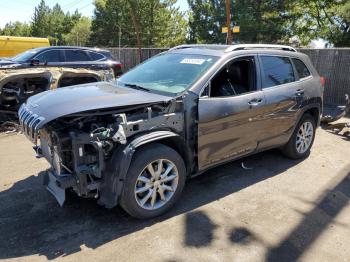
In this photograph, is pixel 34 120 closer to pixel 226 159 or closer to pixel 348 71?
pixel 226 159

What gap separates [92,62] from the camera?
10398mm

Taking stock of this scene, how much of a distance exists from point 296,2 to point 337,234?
31.1 m

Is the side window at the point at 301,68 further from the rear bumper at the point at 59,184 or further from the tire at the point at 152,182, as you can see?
the rear bumper at the point at 59,184

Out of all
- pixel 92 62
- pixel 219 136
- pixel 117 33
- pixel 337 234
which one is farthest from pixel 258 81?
pixel 117 33

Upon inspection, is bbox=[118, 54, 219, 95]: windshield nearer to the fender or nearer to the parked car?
the fender

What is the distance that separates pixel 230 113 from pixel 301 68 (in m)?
1.99

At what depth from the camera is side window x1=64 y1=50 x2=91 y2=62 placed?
1025 cm

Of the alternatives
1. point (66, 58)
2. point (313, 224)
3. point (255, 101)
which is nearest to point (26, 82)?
point (66, 58)

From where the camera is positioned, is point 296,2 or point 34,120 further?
point 296,2

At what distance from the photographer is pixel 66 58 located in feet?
33.4

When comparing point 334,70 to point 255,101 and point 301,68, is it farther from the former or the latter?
point 255,101

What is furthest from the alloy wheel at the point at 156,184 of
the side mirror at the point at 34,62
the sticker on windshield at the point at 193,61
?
the side mirror at the point at 34,62

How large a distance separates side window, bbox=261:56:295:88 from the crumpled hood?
1706mm

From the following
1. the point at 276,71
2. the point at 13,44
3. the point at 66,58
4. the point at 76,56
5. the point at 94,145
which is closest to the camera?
the point at 94,145
